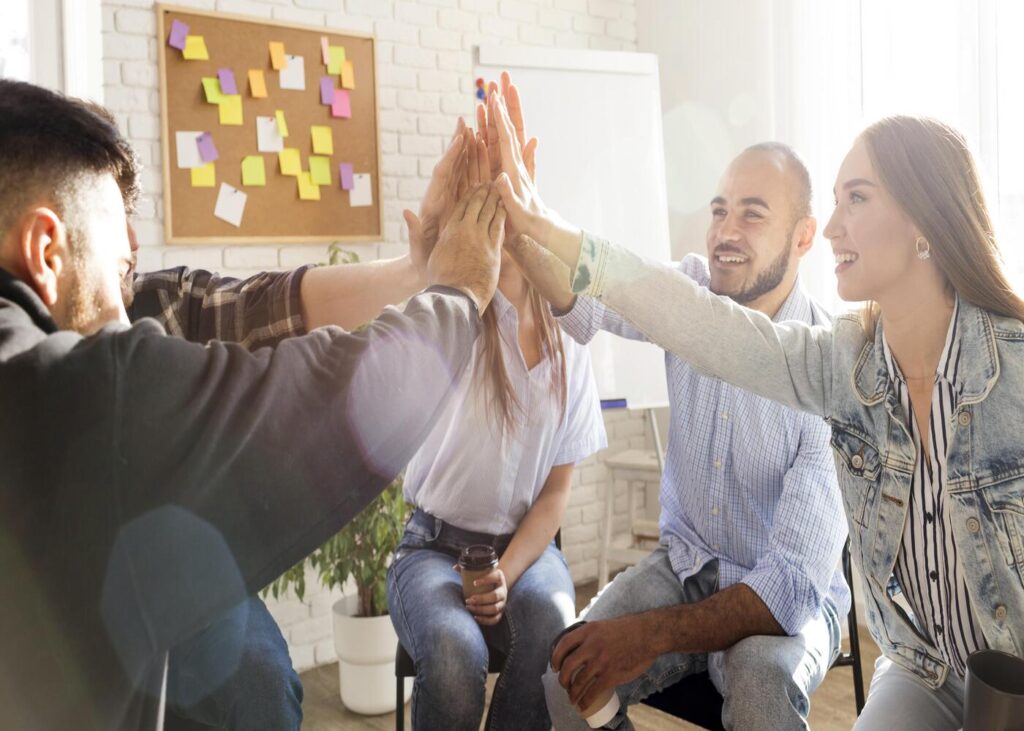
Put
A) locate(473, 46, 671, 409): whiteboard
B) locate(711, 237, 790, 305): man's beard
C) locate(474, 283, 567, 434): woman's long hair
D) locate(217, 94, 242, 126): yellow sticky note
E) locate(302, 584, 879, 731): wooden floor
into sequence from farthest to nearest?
locate(473, 46, 671, 409): whiteboard → locate(217, 94, 242, 126): yellow sticky note → locate(302, 584, 879, 731): wooden floor → locate(474, 283, 567, 434): woman's long hair → locate(711, 237, 790, 305): man's beard

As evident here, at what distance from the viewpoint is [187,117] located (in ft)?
10.1

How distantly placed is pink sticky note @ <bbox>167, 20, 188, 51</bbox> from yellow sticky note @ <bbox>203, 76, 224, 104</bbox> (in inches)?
5.2

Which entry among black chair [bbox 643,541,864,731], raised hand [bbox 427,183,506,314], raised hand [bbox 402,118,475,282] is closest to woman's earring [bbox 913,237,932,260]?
raised hand [bbox 427,183,506,314]

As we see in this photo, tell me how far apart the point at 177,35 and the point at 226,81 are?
0.21 meters

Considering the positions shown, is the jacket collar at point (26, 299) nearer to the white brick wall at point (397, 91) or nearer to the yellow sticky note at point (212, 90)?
the white brick wall at point (397, 91)

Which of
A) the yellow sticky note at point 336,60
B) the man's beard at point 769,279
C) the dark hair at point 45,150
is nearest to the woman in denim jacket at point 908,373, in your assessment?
the man's beard at point 769,279

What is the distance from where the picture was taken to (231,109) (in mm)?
3164

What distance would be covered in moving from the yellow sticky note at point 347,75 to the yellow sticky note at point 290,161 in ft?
1.09

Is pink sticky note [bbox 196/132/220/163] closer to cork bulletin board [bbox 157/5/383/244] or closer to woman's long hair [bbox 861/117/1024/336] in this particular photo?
cork bulletin board [bbox 157/5/383/244]

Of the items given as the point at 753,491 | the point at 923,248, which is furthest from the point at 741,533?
the point at 923,248

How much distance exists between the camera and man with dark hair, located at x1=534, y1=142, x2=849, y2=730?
1688 mm

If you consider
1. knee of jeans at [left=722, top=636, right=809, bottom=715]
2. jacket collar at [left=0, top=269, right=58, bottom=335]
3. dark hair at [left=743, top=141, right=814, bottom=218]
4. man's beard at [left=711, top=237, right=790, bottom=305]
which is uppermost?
dark hair at [left=743, top=141, right=814, bottom=218]

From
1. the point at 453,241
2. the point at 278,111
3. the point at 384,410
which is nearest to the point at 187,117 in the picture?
the point at 278,111

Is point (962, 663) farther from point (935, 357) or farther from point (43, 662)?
point (43, 662)
